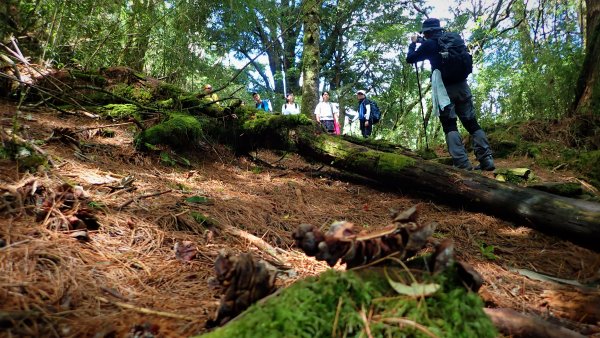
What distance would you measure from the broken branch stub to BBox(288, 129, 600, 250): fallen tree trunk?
7.02 feet

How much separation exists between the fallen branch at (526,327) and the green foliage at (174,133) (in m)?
3.78

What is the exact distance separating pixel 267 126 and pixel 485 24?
39.2ft

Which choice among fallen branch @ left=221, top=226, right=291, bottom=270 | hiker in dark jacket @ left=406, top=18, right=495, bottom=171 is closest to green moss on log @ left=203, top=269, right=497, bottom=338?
fallen branch @ left=221, top=226, right=291, bottom=270

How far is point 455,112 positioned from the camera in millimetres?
4914

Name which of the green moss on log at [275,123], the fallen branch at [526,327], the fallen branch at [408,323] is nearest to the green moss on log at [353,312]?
the fallen branch at [408,323]

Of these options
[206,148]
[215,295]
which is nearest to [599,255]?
[215,295]

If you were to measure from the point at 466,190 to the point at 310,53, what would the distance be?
A: 530 centimetres

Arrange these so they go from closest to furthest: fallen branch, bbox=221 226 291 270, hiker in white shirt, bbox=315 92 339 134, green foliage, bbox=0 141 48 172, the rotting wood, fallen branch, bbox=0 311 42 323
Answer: fallen branch, bbox=0 311 42 323
the rotting wood
fallen branch, bbox=221 226 291 270
green foliage, bbox=0 141 48 172
hiker in white shirt, bbox=315 92 339 134

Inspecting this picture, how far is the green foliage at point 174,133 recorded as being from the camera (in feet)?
13.1

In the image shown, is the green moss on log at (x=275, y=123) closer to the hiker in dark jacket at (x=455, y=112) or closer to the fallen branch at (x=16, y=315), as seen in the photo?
the hiker in dark jacket at (x=455, y=112)

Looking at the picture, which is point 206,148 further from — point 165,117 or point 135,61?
point 135,61

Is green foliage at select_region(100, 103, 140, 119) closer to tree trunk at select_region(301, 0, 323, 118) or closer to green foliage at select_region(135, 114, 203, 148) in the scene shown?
green foliage at select_region(135, 114, 203, 148)

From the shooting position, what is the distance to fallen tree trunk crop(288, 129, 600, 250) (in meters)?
2.63

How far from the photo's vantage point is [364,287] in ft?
3.85
